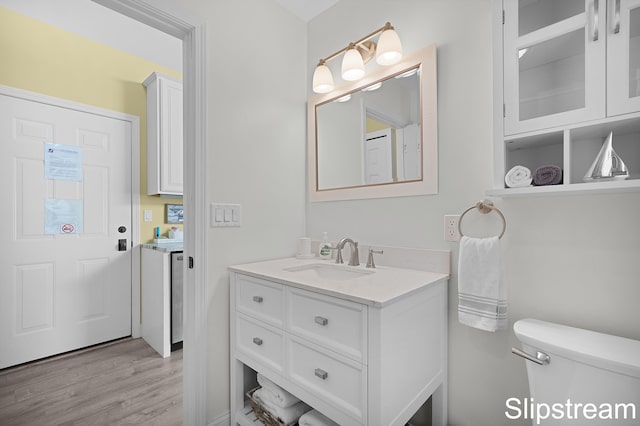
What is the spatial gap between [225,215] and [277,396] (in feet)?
2.97

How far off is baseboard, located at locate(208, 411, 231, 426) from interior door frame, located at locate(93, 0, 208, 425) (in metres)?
0.05

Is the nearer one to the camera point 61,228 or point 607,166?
point 607,166

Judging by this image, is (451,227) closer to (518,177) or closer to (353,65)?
(518,177)

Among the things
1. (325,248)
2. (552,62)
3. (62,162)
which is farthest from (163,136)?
(552,62)

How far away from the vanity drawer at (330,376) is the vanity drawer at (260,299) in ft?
0.43

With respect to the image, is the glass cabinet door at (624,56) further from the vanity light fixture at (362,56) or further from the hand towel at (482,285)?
the vanity light fixture at (362,56)

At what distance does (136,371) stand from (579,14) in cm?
308

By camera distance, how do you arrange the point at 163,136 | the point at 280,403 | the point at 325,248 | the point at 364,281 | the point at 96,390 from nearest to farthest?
the point at 364,281
the point at 280,403
the point at 325,248
the point at 96,390
the point at 163,136

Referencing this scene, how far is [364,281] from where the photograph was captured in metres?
1.20

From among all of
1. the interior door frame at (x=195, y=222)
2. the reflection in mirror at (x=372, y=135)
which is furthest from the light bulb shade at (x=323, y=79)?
the interior door frame at (x=195, y=222)

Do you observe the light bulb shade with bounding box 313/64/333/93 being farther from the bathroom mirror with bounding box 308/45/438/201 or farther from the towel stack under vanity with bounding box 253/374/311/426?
the towel stack under vanity with bounding box 253/374/311/426

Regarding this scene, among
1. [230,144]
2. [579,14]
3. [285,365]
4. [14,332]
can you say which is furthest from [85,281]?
[579,14]

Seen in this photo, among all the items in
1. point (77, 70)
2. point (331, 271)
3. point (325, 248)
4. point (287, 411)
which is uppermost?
point (77, 70)

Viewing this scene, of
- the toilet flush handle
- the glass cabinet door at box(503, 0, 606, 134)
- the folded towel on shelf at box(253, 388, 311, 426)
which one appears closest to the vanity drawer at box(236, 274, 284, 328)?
the folded towel on shelf at box(253, 388, 311, 426)
